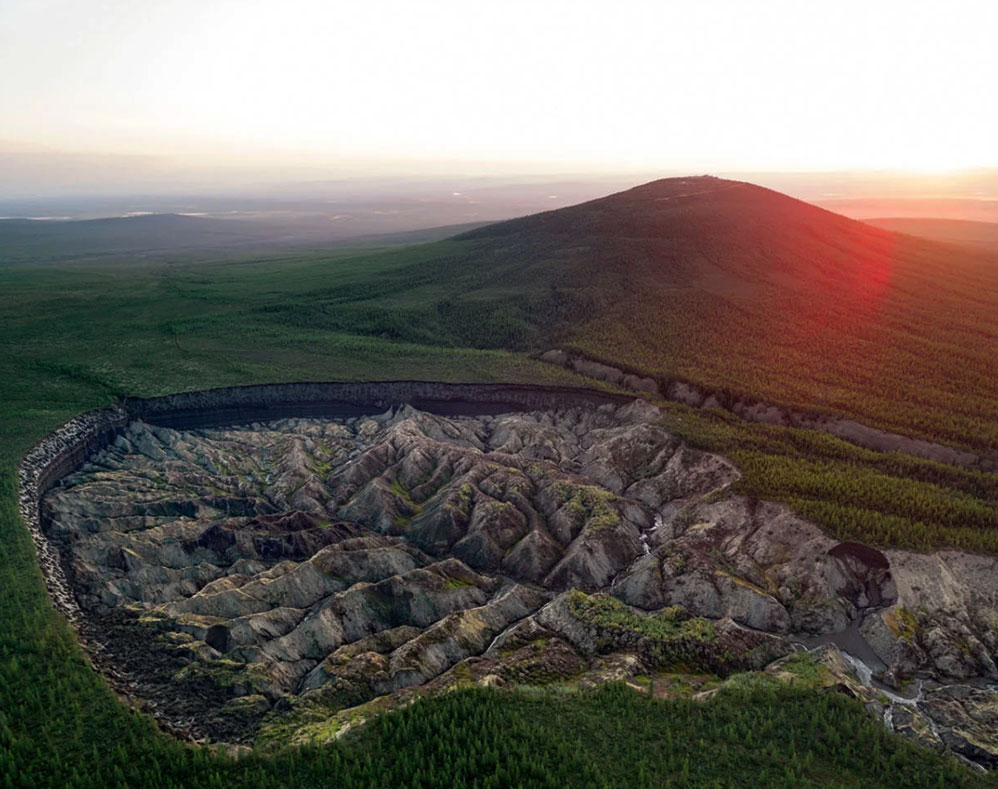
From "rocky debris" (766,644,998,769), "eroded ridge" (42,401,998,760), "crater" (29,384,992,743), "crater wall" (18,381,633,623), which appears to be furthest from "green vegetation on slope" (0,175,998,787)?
"eroded ridge" (42,401,998,760)

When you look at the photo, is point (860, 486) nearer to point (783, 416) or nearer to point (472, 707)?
point (783, 416)

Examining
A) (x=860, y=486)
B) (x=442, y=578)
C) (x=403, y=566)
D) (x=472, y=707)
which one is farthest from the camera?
(x=860, y=486)

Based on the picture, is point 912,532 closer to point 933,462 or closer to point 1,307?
point 933,462

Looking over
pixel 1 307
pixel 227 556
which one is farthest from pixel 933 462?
pixel 1 307

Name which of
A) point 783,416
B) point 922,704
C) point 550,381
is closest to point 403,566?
point 922,704

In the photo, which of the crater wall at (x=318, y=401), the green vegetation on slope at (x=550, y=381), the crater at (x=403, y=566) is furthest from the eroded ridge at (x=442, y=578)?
the crater wall at (x=318, y=401)

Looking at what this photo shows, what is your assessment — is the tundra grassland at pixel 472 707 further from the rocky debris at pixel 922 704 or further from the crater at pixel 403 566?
the crater at pixel 403 566

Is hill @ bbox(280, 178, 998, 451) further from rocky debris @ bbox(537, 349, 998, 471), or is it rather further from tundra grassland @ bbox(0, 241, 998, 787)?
tundra grassland @ bbox(0, 241, 998, 787)
